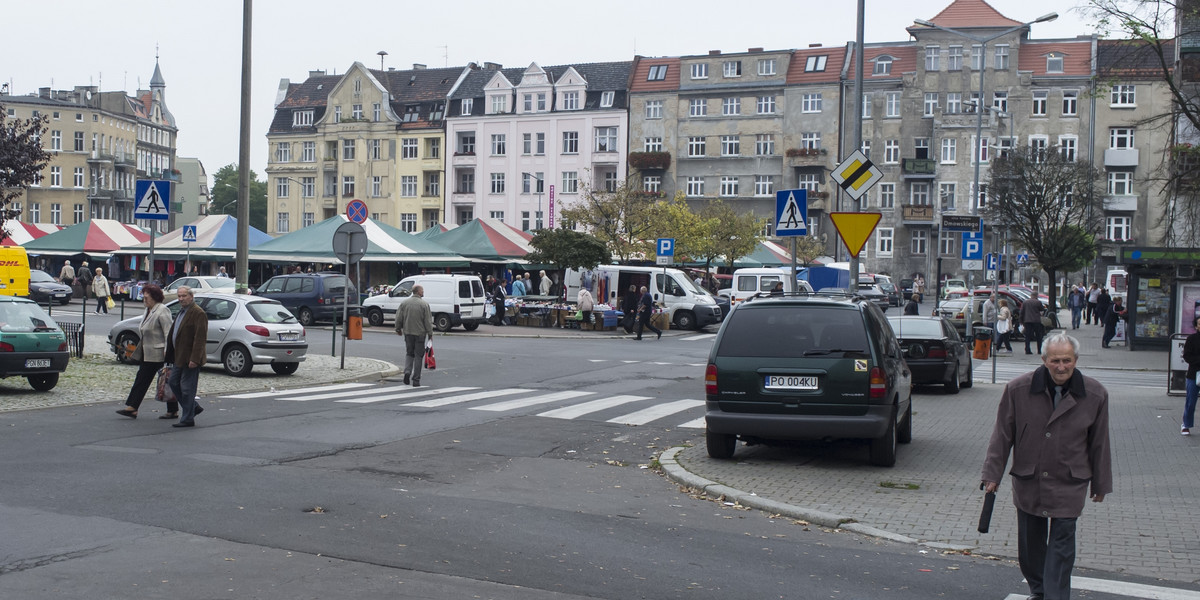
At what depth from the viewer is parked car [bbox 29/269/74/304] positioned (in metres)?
44.8

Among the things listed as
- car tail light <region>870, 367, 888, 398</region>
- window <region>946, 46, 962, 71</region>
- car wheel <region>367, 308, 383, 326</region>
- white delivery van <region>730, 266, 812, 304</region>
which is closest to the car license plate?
car tail light <region>870, 367, 888, 398</region>

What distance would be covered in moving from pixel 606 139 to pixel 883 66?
19.7m

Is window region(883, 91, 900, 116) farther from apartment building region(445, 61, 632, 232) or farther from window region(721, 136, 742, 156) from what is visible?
apartment building region(445, 61, 632, 232)

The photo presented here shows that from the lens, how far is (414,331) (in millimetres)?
20297

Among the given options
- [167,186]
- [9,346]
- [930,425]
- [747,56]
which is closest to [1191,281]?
[930,425]

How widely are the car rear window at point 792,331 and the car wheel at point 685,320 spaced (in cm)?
2990

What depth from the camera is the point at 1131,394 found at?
21219mm

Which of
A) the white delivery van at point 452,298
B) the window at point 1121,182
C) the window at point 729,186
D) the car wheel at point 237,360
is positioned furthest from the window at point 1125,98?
the car wheel at point 237,360

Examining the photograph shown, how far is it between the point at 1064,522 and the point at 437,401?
498 inches

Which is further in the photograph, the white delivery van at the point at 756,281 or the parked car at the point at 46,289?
the white delivery van at the point at 756,281

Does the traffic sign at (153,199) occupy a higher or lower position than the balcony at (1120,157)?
lower

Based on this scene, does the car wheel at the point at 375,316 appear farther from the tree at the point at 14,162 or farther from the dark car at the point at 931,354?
the dark car at the point at 931,354

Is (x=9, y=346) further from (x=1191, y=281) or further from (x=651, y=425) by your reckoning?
(x=1191, y=281)

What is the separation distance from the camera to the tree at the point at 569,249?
1668 inches
